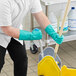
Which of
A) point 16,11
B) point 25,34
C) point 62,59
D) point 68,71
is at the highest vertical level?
point 16,11

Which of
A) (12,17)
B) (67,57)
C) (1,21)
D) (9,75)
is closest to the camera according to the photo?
(1,21)

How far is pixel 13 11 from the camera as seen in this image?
179cm

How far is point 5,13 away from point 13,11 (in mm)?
115

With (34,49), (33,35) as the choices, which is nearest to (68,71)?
(33,35)

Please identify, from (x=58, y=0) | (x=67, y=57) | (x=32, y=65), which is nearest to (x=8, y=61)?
(x=32, y=65)

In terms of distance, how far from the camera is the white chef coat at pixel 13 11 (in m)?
1.68

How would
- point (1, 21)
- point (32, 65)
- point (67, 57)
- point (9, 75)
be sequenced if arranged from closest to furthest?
1. point (1, 21)
2. point (9, 75)
3. point (32, 65)
4. point (67, 57)

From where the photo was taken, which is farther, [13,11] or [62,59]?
[62,59]

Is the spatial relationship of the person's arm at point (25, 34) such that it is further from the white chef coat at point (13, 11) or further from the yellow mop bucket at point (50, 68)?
the yellow mop bucket at point (50, 68)

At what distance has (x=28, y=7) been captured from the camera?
1847 millimetres

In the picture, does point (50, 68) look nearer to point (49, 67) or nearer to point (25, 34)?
point (49, 67)

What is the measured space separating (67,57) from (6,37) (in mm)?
1213

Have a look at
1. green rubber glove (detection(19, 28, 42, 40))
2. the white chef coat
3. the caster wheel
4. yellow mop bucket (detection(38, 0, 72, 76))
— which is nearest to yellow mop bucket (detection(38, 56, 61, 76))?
yellow mop bucket (detection(38, 0, 72, 76))

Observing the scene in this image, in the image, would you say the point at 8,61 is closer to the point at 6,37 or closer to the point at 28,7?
the point at 6,37
